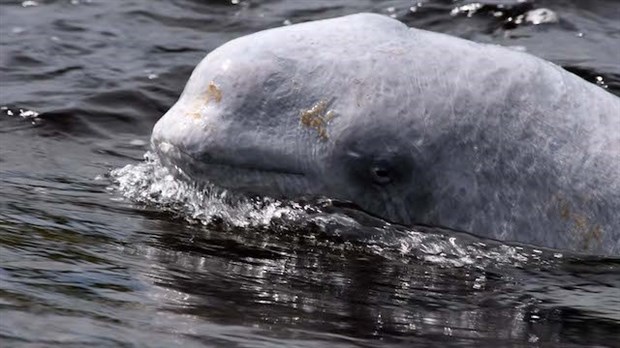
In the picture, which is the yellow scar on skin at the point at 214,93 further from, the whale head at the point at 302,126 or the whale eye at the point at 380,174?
the whale eye at the point at 380,174

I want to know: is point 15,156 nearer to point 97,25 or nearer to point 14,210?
point 14,210

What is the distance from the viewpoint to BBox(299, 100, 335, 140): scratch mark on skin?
246 inches

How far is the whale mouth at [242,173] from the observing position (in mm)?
6332

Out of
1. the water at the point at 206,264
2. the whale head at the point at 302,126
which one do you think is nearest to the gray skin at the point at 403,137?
the whale head at the point at 302,126

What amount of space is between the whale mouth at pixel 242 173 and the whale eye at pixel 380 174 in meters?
0.27

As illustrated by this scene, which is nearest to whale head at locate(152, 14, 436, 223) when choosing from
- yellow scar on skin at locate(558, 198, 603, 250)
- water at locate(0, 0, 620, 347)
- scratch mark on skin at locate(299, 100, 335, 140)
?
scratch mark on skin at locate(299, 100, 335, 140)

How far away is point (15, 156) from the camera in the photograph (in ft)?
27.1

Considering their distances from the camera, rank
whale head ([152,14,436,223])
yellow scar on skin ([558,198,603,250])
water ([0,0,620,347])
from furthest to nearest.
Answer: yellow scar on skin ([558,198,603,250])
whale head ([152,14,436,223])
water ([0,0,620,347])

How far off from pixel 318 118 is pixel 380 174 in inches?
14.1

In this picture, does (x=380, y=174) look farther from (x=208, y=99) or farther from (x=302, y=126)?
(x=208, y=99)

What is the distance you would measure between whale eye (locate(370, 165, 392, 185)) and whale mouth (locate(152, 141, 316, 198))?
0.90 ft

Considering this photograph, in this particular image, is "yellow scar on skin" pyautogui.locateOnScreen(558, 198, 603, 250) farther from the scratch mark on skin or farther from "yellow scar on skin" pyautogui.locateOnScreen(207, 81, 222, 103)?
"yellow scar on skin" pyautogui.locateOnScreen(207, 81, 222, 103)

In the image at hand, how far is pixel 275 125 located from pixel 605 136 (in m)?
1.47

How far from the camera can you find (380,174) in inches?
248
